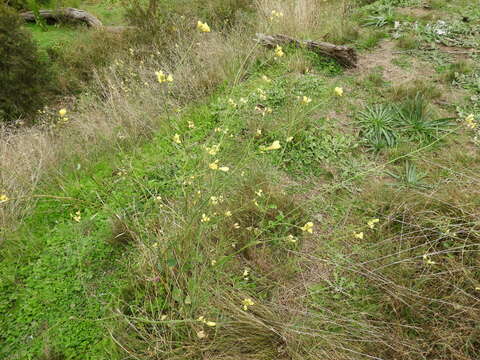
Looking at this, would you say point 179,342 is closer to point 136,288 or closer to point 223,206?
point 136,288

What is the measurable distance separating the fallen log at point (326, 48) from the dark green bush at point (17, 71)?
169 inches

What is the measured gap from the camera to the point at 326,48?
412cm

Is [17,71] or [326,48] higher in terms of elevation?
[326,48]

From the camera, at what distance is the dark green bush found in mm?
4816

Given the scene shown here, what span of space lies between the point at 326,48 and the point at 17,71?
5334 mm

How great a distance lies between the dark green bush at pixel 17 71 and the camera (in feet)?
15.8

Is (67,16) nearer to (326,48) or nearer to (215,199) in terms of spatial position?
(326,48)

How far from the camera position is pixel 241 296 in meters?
1.65

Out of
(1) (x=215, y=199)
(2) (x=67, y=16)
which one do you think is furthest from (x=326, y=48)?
(2) (x=67, y=16)

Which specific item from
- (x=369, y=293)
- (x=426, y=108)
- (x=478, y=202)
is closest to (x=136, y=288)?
(x=369, y=293)

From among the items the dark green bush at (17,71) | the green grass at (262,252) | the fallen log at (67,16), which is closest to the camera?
the green grass at (262,252)

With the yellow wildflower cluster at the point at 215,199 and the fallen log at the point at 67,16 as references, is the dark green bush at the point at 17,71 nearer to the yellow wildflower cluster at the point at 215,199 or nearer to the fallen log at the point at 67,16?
the fallen log at the point at 67,16

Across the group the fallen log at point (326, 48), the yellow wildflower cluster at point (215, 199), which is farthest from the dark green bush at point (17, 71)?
the yellow wildflower cluster at point (215, 199)

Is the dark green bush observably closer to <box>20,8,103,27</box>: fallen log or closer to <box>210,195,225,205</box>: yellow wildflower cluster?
<box>20,8,103,27</box>: fallen log
